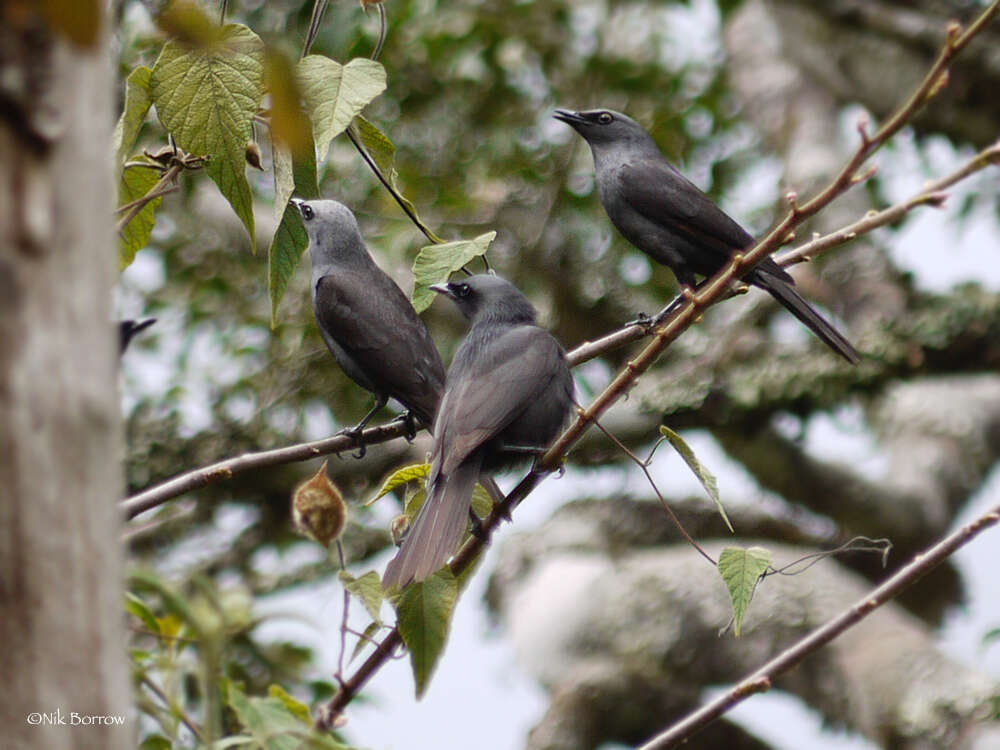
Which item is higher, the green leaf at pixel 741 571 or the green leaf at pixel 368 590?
the green leaf at pixel 368 590

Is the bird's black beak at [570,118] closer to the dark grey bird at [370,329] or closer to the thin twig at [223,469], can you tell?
the dark grey bird at [370,329]

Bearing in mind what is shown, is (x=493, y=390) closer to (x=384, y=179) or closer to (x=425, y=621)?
(x=384, y=179)

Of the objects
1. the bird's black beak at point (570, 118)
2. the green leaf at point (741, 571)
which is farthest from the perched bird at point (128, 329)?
the bird's black beak at point (570, 118)

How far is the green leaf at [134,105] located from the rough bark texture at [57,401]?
5.13ft

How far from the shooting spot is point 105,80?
785 millimetres

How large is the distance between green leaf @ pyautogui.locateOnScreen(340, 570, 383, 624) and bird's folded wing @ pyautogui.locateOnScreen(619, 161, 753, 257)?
2538mm

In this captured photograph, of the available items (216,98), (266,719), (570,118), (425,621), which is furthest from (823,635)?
(570,118)

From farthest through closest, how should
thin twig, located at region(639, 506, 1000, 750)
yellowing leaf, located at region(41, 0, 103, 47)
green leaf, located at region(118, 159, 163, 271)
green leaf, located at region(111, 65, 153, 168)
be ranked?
green leaf, located at region(118, 159, 163, 271)
green leaf, located at region(111, 65, 153, 168)
thin twig, located at region(639, 506, 1000, 750)
yellowing leaf, located at region(41, 0, 103, 47)

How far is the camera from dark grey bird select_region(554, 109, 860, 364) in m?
4.11

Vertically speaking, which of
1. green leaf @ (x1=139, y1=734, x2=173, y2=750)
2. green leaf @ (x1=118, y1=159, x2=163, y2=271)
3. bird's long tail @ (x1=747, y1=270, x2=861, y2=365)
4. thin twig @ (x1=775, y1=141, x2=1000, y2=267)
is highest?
thin twig @ (x1=775, y1=141, x2=1000, y2=267)

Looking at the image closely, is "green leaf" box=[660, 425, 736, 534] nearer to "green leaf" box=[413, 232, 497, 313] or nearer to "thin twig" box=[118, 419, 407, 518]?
"green leaf" box=[413, 232, 497, 313]

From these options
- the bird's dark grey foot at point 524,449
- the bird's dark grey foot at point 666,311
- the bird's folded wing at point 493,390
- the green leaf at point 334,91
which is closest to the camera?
the green leaf at point 334,91

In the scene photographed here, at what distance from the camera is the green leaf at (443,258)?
2277 mm

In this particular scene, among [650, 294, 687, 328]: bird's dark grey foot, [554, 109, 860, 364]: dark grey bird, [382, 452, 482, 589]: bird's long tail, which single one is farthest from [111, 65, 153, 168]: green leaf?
[554, 109, 860, 364]: dark grey bird
